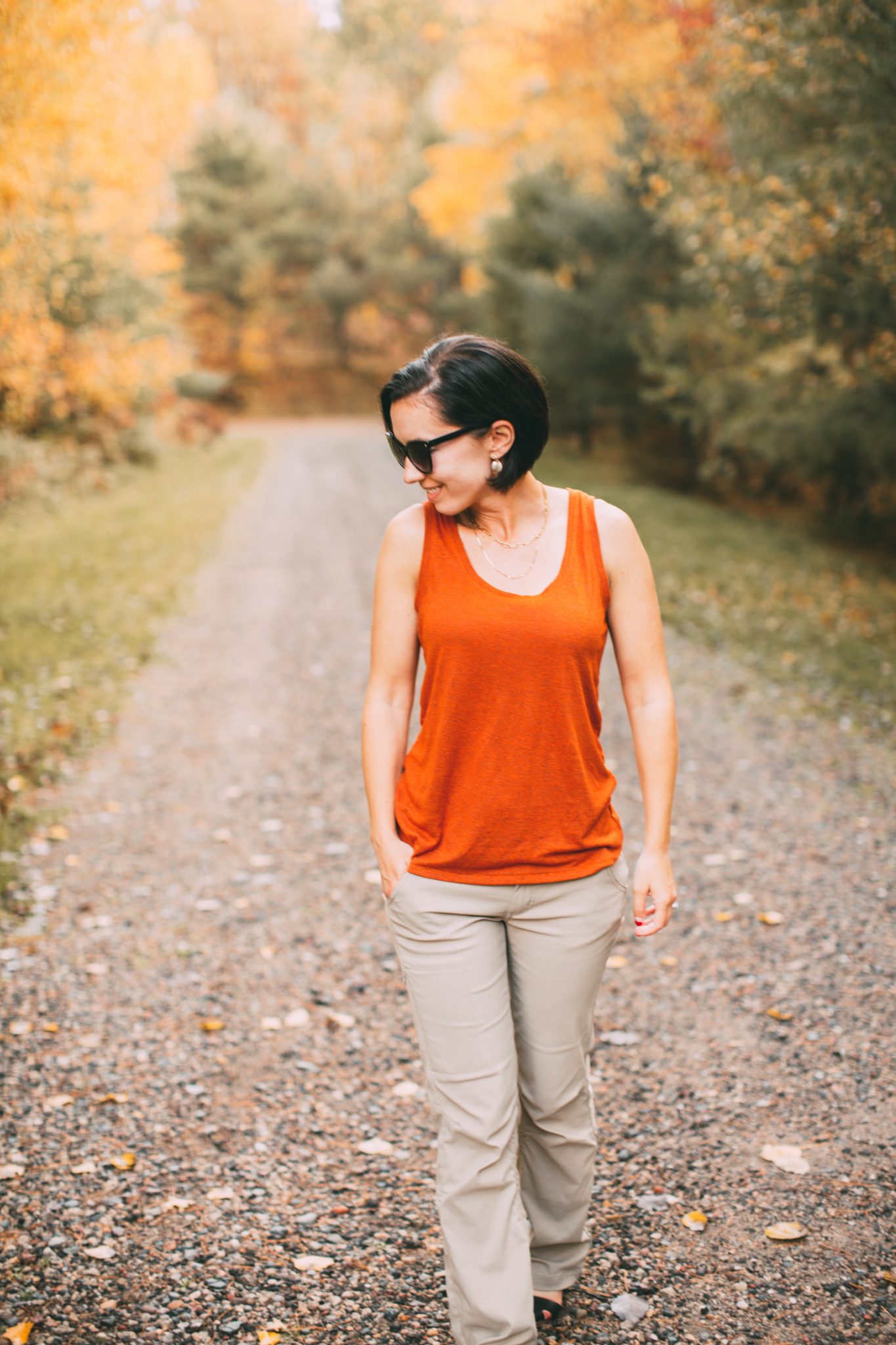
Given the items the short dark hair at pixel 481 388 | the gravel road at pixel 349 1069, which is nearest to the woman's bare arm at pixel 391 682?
the short dark hair at pixel 481 388

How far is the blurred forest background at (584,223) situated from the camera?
9016mm

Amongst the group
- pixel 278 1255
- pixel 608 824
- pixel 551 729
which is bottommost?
pixel 278 1255

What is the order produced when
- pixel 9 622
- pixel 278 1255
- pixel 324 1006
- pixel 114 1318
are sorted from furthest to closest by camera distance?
pixel 9 622 < pixel 324 1006 < pixel 278 1255 < pixel 114 1318

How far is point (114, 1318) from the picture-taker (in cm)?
250

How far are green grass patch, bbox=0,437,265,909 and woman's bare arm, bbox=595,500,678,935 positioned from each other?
3436 millimetres

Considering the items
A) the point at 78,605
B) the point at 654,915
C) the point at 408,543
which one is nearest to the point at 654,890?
the point at 654,915

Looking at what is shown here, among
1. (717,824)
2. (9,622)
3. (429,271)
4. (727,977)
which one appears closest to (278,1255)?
(727,977)

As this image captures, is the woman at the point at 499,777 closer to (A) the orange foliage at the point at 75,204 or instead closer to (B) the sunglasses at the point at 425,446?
(B) the sunglasses at the point at 425,446

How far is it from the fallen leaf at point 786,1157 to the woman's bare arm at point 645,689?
128 centimetres

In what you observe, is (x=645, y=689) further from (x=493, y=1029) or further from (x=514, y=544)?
(x=493, y=1029)

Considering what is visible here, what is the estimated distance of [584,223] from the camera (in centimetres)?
1636

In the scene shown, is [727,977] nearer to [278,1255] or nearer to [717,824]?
[717,824]

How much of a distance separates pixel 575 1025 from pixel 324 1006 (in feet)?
6.28

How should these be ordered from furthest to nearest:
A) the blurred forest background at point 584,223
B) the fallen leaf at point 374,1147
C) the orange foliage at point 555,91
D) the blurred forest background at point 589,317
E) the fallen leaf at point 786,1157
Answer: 1. the orange foliage at point 555,91
2. the blurred forest background at point 584,223
3. the blurred forest background at point 589,317
4. the fallen leaf at point 374,1147
5. the fallen leaf at point 786,1157
